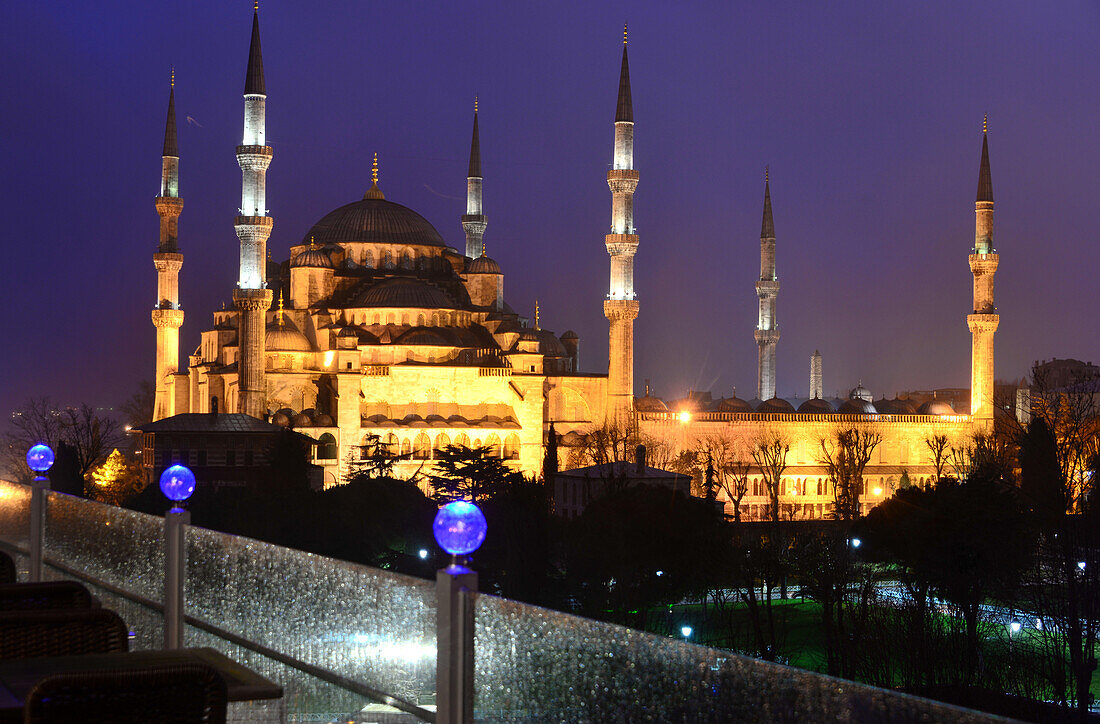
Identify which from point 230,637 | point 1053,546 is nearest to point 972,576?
point 1053,546

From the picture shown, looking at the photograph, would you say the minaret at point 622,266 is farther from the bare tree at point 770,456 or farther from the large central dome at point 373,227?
the large central dome at point 373,227

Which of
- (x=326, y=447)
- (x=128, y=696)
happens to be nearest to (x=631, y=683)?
(x=128, y=696)

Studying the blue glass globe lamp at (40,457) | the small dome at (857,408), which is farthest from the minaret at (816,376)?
the blue glass globe lamp at (40,457)

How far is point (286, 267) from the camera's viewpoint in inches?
1459

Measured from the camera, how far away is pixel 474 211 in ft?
128

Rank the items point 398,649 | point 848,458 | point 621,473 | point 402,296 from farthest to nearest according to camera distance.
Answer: point 848,458
point 402,296
point 621,473
point 398,649

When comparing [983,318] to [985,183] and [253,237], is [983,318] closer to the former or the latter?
[985,183]

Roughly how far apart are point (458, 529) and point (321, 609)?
621 millimetres

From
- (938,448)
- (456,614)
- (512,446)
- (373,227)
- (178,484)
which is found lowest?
(938,448)

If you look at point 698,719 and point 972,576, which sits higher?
point 698,719

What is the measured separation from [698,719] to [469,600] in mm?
575

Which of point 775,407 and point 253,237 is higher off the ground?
point 253,237

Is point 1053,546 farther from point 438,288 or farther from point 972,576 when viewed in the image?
point 438,288

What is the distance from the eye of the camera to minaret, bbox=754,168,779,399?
131 ft
